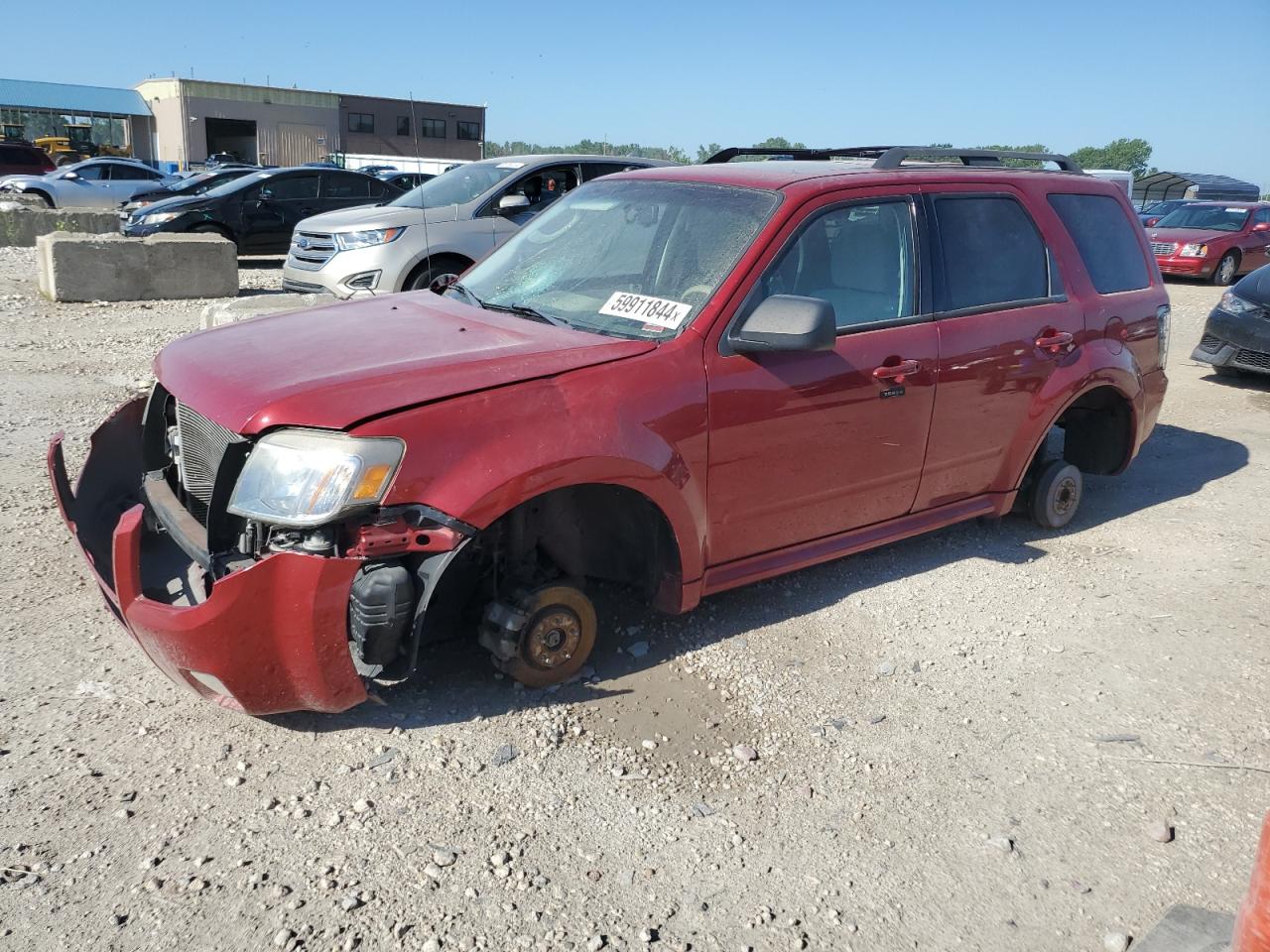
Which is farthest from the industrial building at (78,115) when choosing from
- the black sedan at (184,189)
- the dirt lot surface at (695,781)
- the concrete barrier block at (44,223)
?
the dirt lot surface at (695,781)

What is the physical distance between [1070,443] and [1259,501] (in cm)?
140

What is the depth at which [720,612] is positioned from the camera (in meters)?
4.31

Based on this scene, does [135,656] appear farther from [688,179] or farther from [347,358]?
[688,179]

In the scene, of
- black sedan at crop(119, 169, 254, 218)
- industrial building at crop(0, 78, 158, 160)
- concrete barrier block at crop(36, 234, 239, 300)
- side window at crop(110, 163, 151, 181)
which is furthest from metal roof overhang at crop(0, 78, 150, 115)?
concrete barrier block at crop(36, 234, 239, 300)

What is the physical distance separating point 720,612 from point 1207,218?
18.9 m

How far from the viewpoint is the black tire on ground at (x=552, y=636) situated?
134 inches

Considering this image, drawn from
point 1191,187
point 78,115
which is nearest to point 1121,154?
point 1191,187

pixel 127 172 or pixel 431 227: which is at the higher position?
pixel 127 172

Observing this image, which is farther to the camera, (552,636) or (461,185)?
(461,185)

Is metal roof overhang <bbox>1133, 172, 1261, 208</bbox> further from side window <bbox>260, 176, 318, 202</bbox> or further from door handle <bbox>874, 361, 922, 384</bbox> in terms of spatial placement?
door handle <bbox>874, 361, 922, 384</bbox>

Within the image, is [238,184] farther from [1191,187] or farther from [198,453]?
[1191,187]

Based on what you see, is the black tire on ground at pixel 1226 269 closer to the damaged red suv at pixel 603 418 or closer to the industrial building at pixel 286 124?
the damaged red suv at pixel 603 418

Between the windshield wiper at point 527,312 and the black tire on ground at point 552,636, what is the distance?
3.38ft

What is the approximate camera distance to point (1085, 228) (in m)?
5.14
